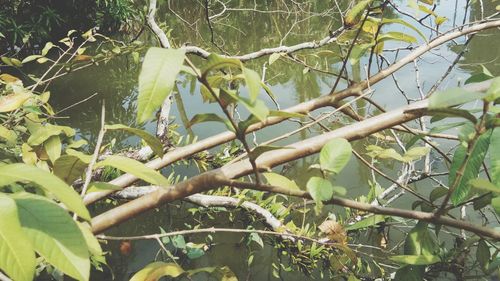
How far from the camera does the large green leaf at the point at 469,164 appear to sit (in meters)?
0.35

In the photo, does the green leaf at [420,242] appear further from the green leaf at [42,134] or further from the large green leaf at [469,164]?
the green leaf at [42,134]

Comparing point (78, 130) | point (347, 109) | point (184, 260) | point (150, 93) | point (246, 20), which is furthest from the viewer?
point (246, 20)

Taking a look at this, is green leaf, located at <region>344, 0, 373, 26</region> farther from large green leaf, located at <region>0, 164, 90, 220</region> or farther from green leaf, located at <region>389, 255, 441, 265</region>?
large green leaf, located at <region>0, 164, 90, 220</region>

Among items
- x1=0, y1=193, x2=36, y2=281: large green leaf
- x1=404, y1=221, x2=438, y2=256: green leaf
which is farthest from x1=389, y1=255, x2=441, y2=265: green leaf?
x1=0, y1=193, x2=36, y2=281: large green leaf

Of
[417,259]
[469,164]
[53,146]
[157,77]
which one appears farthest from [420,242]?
[53,146]

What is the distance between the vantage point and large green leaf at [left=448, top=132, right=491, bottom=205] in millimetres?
349

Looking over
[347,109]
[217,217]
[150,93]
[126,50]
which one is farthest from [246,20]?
[150,93]

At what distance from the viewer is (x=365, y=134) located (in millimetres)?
421

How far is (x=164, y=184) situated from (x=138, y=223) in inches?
48.6

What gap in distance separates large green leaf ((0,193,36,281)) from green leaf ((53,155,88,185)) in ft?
0.66

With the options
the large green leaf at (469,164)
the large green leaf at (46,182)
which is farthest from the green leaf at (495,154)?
the large green leaf at (46,182)

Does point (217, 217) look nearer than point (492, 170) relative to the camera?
No

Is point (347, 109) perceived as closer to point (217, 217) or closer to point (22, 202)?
point (22, 202)

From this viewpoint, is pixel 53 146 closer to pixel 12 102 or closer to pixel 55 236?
pixel 12 102
